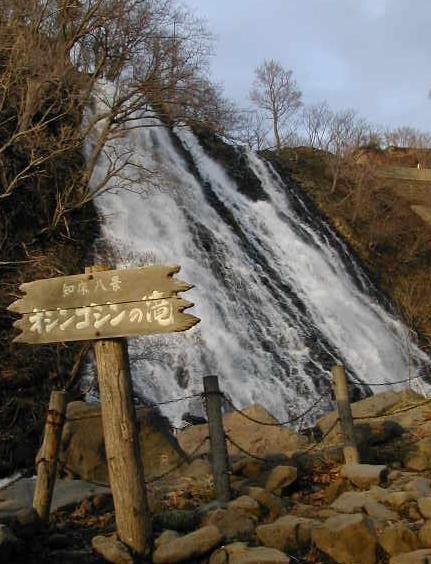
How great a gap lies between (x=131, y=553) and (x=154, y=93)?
1400cm

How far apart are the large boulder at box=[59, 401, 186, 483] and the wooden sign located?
8.24 feet

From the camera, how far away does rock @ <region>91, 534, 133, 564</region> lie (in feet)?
13.4

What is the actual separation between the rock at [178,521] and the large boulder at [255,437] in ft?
9.65

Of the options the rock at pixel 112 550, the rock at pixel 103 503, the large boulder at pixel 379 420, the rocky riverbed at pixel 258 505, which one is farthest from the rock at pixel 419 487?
the rock at pixel 103 503

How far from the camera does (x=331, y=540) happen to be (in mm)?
4113

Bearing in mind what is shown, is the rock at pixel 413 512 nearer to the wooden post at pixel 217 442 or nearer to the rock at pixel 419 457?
the wooden post at pixel 217 442

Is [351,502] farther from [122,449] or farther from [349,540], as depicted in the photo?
[122,449]

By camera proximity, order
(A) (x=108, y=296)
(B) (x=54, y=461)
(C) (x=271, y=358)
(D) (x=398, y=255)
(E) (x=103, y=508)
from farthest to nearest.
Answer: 1. (D) (x=398, y=255)
2. (C) (x=271, y=358)
3. (E) (x=103, y=508)
4. (B) (x=54, y=461)
5. (A) (x=108, y=296)

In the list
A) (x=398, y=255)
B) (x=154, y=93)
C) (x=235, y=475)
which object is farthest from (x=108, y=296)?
(x=398, y=255)

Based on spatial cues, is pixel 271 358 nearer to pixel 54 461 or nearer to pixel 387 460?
pixel 387 460

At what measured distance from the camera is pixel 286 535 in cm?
432

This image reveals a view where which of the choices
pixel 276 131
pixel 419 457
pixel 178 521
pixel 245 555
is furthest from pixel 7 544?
pixel 276 131

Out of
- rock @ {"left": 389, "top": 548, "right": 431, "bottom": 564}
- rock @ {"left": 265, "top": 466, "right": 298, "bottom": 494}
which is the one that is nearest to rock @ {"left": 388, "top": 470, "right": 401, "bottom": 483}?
rock @ {"left": 265, "top": 466, "right": 298, "bottom": 494}

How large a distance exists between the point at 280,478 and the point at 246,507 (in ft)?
3.19
